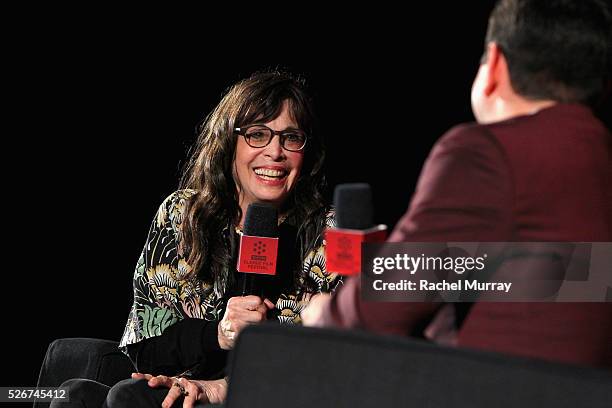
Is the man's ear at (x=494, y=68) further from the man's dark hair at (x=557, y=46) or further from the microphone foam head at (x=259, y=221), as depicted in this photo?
the microphone foam head at (x=259, y=221)

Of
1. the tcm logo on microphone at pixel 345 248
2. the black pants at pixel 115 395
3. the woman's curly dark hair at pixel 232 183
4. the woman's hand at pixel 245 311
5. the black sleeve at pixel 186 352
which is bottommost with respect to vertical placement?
the black pants at pixel 115 395

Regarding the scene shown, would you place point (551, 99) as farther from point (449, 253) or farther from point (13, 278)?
point (13, 278)

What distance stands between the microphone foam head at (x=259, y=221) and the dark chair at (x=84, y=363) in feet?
2.67

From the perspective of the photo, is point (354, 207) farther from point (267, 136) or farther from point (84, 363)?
point (84, 363)

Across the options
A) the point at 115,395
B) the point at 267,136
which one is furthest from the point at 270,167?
the point at 115,395

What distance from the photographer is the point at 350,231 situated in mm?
1517

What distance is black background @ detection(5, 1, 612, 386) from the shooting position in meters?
3.26

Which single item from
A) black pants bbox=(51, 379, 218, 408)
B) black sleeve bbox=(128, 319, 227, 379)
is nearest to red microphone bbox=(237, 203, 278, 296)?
black sleeve bbox=(128, 319, 227, 379)

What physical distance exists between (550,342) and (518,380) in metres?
0.15

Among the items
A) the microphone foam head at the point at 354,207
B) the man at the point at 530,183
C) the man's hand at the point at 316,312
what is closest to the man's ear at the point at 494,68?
the man at the point at 530,183

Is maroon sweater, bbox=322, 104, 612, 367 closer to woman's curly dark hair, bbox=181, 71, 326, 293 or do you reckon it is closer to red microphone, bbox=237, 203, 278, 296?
red microphone, bbox=237, 203, 278, 296

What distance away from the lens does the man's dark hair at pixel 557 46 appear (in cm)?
135

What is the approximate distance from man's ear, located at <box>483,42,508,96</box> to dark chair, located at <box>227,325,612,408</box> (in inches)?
17.1

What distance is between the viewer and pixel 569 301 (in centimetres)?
130
